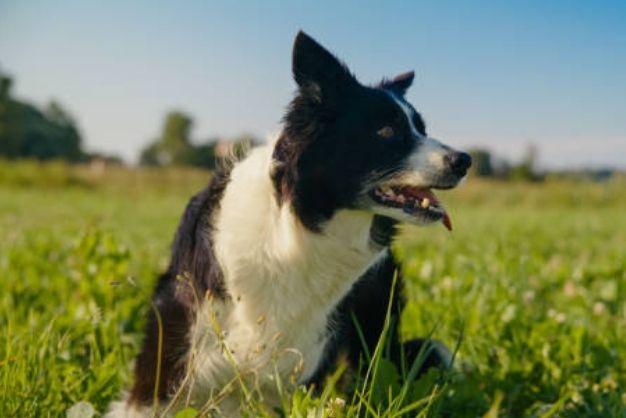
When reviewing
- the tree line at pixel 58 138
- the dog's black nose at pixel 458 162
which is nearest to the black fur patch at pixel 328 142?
the dog's black nose at pixel 458 162

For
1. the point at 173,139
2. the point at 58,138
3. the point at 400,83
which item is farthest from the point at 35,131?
the point at 400,83

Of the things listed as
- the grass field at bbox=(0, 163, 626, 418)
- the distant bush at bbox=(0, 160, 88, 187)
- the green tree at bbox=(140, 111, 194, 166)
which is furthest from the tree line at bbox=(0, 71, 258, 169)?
the grass field at bbox=(0, 163, 626, 418)

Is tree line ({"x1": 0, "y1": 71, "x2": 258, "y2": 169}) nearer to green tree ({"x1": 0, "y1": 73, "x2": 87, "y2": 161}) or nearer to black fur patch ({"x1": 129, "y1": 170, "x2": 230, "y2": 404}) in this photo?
green tree ({"x1": 0, "y1": 73, "x2": 87, "y2": 161})

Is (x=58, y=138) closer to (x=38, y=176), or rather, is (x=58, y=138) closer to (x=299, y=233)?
(x=38, y=176)

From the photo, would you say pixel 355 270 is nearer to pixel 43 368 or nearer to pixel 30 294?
pixel 43 368

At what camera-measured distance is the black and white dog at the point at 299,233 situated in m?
Result: 2.75

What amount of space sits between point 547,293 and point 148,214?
12931 millimetres

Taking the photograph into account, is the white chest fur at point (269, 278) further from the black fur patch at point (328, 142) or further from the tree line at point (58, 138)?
the tree line at point (58, 138)

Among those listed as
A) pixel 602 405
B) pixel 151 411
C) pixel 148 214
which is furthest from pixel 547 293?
pixel 148 214

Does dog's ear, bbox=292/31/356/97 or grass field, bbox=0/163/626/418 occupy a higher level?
dog's ear, bbox=292/31/356/97

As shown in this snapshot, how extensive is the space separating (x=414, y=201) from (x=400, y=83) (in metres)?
0.79

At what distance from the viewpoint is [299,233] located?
275cm

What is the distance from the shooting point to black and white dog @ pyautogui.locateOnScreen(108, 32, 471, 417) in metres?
2.75

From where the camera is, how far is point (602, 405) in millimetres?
2836
